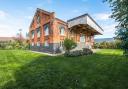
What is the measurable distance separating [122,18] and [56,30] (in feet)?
79.7

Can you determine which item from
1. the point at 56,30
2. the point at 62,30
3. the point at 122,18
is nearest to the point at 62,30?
the point at 62,30

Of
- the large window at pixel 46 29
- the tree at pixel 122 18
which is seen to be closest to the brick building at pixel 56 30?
the large window at pixel 46 29

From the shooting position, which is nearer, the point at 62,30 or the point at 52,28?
the point at 52,28

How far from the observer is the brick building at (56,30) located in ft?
111

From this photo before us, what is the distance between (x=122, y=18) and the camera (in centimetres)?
1031

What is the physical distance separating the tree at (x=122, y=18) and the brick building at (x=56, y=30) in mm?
22191

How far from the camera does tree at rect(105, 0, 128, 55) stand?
9.44 metres

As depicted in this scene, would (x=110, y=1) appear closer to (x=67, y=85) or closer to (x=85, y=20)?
(x=67, y=85)

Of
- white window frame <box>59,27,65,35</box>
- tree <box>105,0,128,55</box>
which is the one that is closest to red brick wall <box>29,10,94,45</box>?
white window frame <box>59,27,65,35</box>

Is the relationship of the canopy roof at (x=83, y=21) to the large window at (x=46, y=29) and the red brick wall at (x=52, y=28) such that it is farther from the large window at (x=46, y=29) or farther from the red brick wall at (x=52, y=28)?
the large window at (x=46, y=29)

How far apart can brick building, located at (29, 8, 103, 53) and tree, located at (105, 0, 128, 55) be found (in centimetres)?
2219

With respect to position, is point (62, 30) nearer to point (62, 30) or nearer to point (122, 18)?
point (62, 30)

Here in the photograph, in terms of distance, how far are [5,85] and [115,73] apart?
8324mm

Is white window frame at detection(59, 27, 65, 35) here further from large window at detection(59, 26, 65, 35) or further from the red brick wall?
the red brick wall
